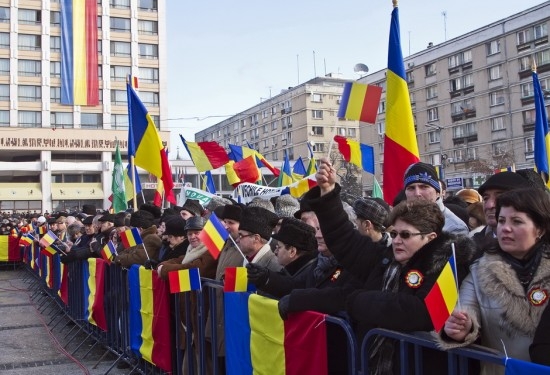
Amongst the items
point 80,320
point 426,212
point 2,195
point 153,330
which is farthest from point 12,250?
point 2,195

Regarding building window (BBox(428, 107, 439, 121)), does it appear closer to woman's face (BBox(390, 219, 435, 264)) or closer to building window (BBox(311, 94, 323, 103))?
building window (BBox(311, 94, 323, 103))

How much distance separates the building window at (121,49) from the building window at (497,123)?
33.0 meters

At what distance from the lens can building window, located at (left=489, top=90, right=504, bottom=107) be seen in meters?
54.2

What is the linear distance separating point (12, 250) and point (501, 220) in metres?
19.8

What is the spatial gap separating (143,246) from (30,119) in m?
53.4

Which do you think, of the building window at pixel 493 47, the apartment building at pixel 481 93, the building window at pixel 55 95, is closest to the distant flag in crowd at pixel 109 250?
the apartment building at pixel 481 93

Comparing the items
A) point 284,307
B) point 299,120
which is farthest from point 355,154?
point 299,120

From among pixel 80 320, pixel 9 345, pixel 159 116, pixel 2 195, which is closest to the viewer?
pixel 9 345

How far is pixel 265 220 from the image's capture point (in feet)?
16.9

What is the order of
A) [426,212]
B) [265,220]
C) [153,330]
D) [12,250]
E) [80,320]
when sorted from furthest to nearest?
1. [12,250]
2. [80,320]
3. [153,330]
4. [265,220]
5. [426,212]

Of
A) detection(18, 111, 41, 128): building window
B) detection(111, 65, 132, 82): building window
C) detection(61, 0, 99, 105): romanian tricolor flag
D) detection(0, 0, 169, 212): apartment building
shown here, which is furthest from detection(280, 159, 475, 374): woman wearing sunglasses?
detection(111, 65, 132, 82): building window

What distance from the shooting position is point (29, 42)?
56.4 m

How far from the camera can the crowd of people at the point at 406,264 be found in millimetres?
2697

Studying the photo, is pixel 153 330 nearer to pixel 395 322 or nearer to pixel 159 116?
pixel 395 322
